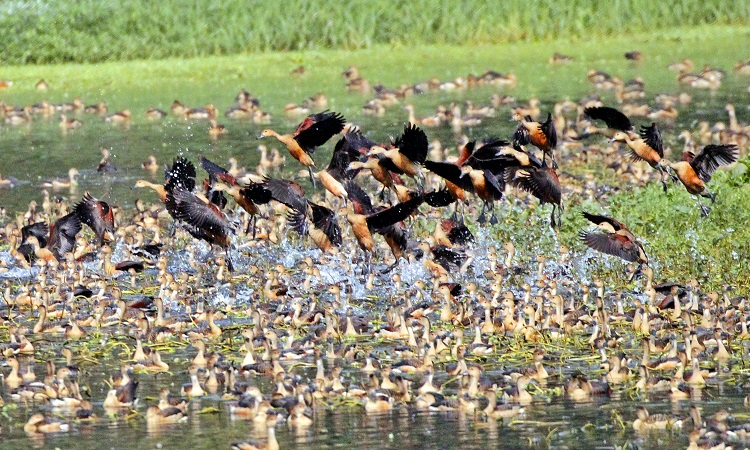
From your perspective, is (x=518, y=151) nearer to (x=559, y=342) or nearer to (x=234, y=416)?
(x=559, y=342)

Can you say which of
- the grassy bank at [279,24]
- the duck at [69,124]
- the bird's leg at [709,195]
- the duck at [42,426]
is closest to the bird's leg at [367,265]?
the bird's leg at [709,195]

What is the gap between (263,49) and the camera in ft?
106

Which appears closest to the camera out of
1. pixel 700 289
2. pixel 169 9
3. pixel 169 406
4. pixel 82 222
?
pixel 169 406

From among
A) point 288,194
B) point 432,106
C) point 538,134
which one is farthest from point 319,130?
point 432,106

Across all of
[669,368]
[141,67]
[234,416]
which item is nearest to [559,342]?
[669,368]

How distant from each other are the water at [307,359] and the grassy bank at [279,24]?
17.0ft

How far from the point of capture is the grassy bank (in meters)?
31.4

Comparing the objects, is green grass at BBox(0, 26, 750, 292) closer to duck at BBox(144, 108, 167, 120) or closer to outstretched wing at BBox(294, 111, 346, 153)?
duck at BBox(144, 108, 167, 120)

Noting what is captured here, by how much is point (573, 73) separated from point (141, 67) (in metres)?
8.55

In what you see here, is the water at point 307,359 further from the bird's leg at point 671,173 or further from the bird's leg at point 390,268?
the bird's leg at point 671,173

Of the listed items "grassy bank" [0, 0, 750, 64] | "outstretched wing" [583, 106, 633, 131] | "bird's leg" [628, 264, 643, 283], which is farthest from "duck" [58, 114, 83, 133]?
"bird's leg" [628, 264, 643, 283]

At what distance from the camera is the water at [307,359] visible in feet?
31.3

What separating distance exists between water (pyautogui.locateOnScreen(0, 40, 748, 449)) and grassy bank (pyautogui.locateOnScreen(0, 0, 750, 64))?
518 centimetres

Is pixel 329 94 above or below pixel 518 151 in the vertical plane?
above
